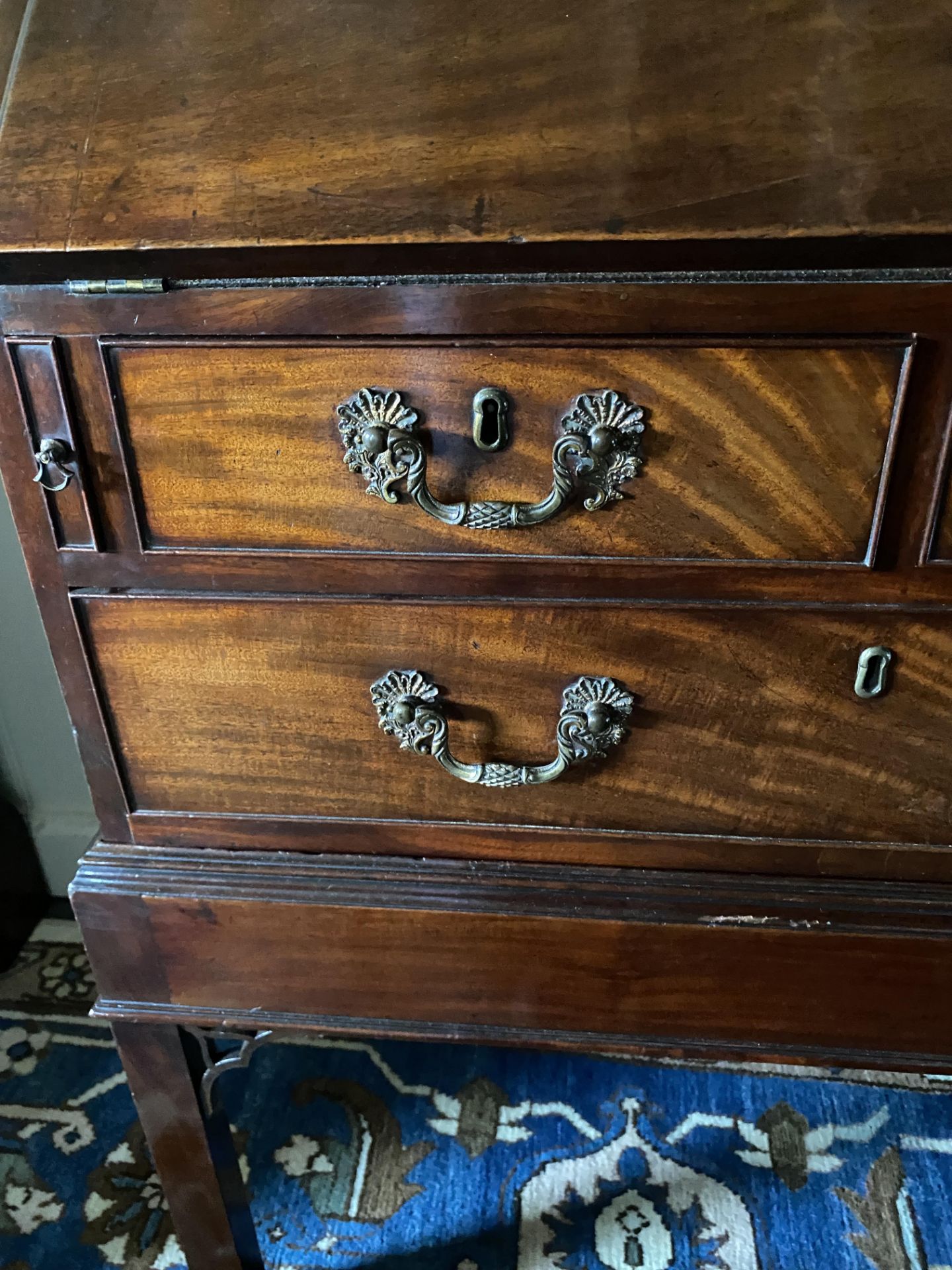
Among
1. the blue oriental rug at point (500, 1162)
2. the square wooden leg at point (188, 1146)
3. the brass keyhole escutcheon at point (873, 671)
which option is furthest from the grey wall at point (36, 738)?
the brass keyhole escutcheon at point (873, 671)

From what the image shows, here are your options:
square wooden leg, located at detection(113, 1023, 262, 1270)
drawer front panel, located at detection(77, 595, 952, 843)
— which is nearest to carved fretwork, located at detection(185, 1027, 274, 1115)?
square wooden leg, located at detection(113, 1023, 262, 1270)

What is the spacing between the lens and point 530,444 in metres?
0.51

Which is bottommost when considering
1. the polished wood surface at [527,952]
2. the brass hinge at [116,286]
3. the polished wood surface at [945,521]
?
the polished wood surface at [527,952]

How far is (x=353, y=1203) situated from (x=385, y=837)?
504mm

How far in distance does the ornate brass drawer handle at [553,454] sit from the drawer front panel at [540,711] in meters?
0.07

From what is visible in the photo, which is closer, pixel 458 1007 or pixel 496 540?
pixel 496 540

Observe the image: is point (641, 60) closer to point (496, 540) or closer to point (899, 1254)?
point (496, 540)

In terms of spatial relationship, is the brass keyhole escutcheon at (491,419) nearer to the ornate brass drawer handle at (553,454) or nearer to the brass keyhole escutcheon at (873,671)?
the ornate brass drawer handle at (553,454)

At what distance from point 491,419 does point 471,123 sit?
0.47 feet

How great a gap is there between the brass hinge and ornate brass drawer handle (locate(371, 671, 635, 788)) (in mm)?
241

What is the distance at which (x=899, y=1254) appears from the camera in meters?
0.87

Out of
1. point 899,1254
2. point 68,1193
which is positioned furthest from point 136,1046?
point 899,1254

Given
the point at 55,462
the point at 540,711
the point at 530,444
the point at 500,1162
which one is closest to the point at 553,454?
the point at 530,444

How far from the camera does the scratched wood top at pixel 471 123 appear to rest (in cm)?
46
